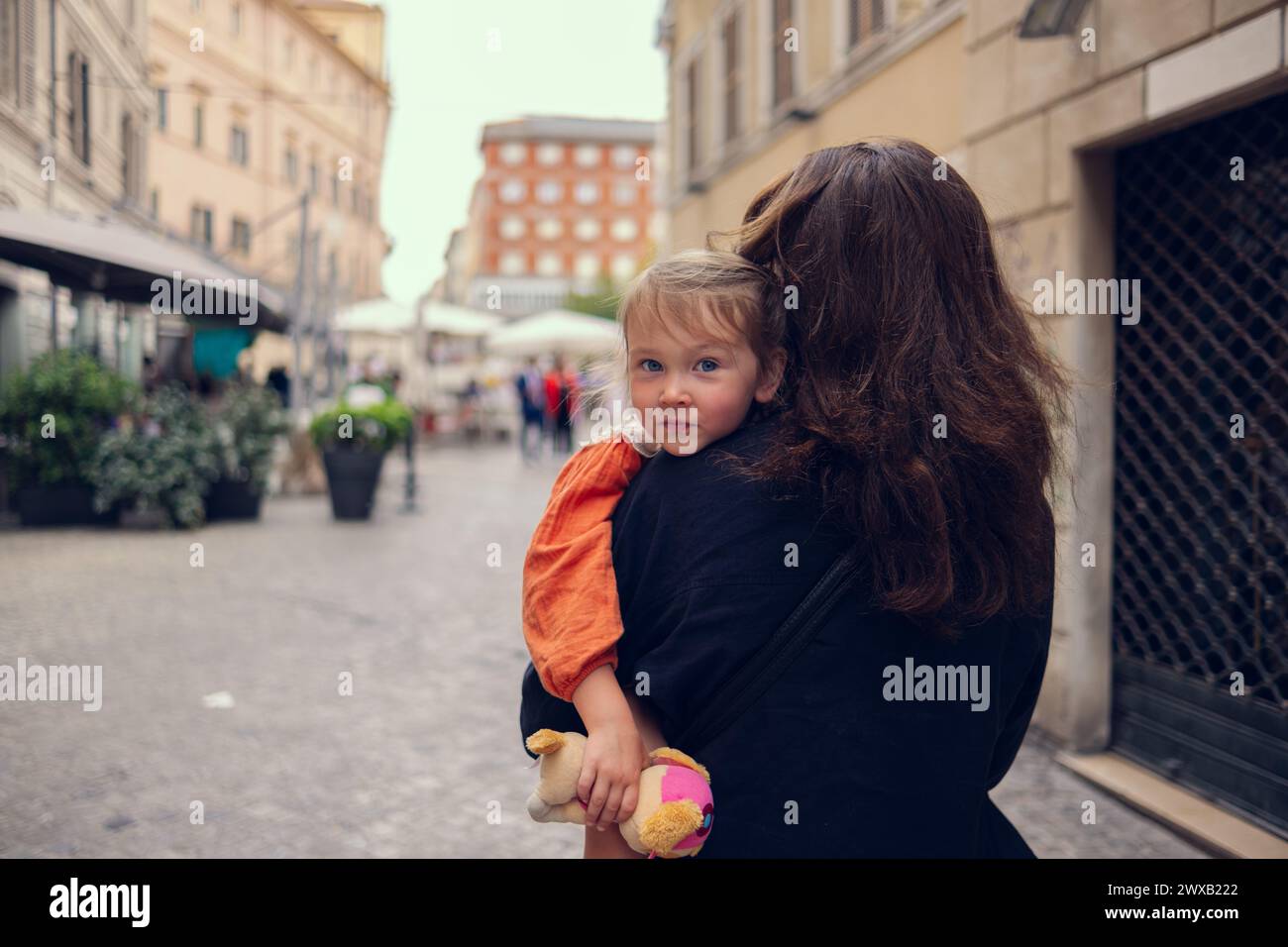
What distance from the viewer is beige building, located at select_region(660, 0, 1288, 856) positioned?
13.3ft

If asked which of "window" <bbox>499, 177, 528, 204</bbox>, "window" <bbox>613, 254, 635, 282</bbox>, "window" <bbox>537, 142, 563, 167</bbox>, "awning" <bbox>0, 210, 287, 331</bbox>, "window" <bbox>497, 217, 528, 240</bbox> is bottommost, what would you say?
"awning" <bbox>0, 210, 287, 331</bbox>

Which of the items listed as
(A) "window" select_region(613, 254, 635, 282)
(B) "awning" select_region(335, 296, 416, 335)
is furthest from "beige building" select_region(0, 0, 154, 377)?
(A) "window" select_region(613, 254, 635, 282)

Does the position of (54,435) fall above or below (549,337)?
below

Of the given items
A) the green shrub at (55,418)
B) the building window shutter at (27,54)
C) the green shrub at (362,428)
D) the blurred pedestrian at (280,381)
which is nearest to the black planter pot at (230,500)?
the green shrub at (362,428)

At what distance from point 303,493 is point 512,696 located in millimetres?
10449

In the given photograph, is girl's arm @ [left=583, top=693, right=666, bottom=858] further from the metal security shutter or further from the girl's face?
the metal security shutter

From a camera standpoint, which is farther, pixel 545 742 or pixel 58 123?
pixel 58 123

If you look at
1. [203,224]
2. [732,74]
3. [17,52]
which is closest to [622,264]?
[203,224]

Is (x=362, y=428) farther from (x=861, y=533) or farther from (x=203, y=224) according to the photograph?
(x=203, y=224)

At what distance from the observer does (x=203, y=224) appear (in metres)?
23.7

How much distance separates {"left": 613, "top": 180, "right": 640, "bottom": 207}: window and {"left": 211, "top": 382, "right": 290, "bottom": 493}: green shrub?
70574mm

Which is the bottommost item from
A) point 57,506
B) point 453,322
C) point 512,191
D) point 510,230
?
point 57,506

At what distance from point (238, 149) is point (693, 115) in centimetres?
952

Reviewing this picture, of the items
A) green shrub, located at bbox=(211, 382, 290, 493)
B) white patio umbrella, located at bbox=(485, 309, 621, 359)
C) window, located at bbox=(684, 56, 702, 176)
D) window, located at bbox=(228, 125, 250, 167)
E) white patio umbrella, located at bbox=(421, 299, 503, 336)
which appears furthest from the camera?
white patio umbrella, located at bbox=(485, 309, 621, 359)
